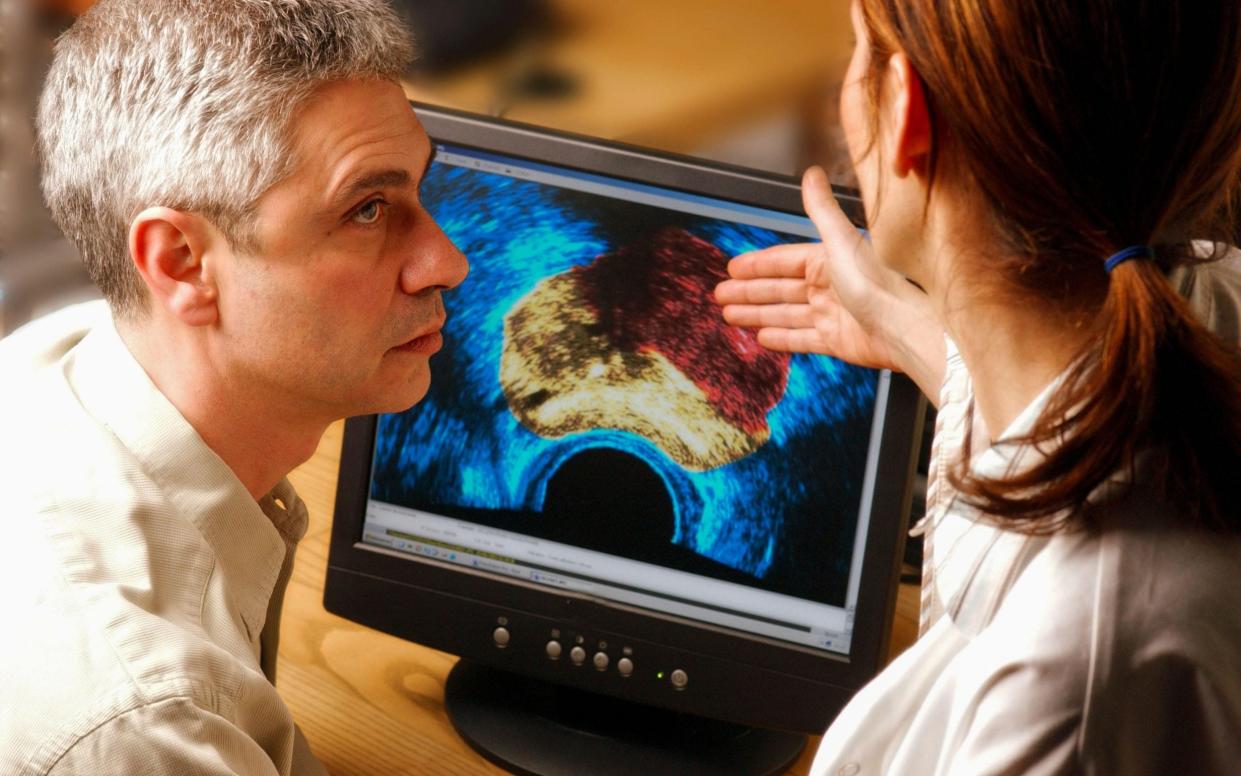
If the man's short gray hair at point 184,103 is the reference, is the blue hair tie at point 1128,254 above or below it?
below

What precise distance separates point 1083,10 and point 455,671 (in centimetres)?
81

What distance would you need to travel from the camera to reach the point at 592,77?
223cm

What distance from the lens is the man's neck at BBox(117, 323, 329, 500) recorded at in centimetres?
97

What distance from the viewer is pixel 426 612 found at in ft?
3.84

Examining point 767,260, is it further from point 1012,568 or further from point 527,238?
point 1012,568

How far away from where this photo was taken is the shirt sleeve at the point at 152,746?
0.74 meters

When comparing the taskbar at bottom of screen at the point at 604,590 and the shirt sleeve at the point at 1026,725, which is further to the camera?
the taskbar at bottom of screen at the point at 604,590

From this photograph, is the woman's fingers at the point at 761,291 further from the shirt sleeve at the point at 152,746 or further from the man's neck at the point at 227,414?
the shirt sleeve at the point at 152,746

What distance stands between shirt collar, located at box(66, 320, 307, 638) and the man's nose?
0.65 feet

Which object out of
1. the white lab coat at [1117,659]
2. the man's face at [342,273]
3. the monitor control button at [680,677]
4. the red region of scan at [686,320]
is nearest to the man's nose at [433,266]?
the man's face at [342,273]

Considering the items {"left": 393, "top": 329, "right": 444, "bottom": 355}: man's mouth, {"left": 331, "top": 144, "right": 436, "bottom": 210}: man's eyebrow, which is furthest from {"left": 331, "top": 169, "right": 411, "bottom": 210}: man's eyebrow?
{"left": 393, "top": 329, "right": 444, "bottom": 355}: man's mouth

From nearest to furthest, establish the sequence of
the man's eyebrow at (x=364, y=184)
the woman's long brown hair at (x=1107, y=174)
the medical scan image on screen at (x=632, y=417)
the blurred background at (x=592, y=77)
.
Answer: the woman's long brown hair at (x=1107, y=174)
the man's eyebrow at (x=364, y=184)
the medical scan image on screen at (x=632, y=417)
the blurred background at (x=592, y=77)

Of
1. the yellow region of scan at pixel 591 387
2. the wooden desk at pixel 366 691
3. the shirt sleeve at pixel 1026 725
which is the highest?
the yellow region of scan at pixel 591 387

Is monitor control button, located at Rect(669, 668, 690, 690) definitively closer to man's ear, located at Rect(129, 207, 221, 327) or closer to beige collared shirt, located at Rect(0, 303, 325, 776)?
beige collared shirt, located at Rect(0, 303, 325, 776)
